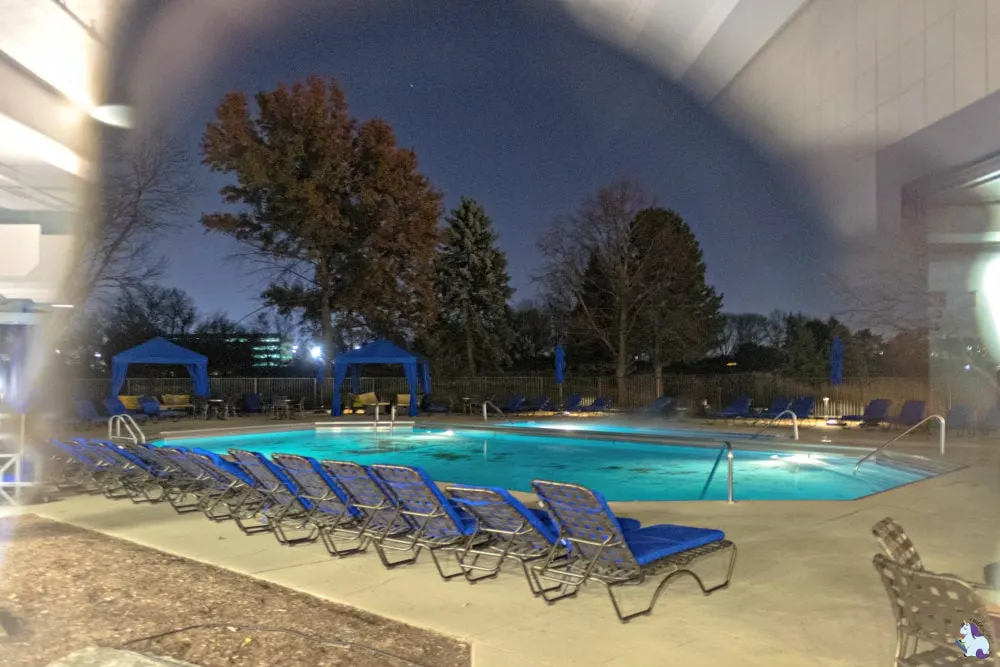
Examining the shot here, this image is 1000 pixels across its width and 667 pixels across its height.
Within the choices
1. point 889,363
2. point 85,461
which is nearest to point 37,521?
point 85,461

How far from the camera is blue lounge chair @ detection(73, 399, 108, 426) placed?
19.2 meters

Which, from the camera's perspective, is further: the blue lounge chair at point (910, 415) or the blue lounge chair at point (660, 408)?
the blue lounge chair at point (660, 408)

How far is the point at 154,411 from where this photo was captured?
21.2 meters

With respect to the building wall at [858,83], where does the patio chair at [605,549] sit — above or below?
below

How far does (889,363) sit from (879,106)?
20.5 metres

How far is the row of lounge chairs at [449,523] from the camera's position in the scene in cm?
458

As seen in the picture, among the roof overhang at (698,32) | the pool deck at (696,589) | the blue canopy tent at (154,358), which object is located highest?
the roof overhang at (698,32)

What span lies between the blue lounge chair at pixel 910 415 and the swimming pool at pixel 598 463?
4027 millimetres

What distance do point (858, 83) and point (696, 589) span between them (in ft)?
10.5

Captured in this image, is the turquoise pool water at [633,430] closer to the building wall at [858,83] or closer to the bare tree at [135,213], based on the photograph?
the bare tree at [135,213]

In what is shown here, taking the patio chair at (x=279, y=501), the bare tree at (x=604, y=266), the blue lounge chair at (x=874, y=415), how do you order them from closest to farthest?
the patio chair at (x=279, y=501)
the blue lounge chair at (x=874, y=415)
the bare tree at (x=604, y=266)

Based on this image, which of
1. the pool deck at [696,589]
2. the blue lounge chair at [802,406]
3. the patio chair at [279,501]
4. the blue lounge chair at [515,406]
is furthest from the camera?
the blue lounge chair at [515,406]

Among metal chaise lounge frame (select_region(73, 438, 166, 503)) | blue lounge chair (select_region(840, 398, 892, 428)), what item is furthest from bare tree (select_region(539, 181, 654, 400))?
metal chaise lounge frame (select_region(73, 438, 166, 503))

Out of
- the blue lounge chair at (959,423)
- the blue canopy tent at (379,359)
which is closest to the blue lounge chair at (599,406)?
the blue canopy tent at (379,359)
